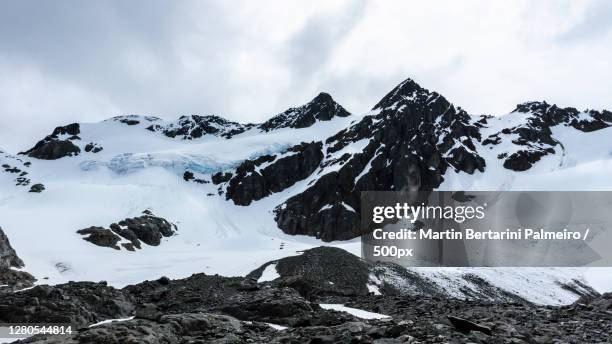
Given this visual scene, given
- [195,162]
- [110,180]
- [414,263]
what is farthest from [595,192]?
[110,180]

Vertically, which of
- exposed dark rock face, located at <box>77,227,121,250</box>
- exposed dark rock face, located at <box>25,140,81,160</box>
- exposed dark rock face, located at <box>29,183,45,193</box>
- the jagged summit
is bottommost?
exposed dark rock face, located at <box>77,227,121,250</box>

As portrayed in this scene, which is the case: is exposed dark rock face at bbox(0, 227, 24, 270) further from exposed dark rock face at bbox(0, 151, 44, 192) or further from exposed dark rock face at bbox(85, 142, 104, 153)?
exposed dark rock face at bbox(85, 142, 104, 153)

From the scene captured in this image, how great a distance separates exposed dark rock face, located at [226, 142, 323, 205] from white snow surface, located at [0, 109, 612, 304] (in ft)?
13.1

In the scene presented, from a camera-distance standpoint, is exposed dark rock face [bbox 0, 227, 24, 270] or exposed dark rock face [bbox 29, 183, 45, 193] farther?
exposed dark rock face [bbox 29, 183, 45, 193]

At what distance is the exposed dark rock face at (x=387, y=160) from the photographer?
127m

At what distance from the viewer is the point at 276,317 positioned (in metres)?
21.3

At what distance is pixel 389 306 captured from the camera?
28.3 m

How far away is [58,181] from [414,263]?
106 metres

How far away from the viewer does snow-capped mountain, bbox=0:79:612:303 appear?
74.9 m

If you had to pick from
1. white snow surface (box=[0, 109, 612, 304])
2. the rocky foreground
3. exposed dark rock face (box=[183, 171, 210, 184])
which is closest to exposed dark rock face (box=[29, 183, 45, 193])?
white snow surface (box=[0, 109, 612, 304])

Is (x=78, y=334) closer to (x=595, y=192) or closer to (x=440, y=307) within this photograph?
(x=440, y=307)

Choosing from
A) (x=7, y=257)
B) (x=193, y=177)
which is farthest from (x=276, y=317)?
(x=193, y=177)

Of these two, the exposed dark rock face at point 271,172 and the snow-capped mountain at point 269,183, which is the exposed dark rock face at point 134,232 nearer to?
the snow-capped mountain at point 269,183

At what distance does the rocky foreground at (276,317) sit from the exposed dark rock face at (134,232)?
5336 centimetres
